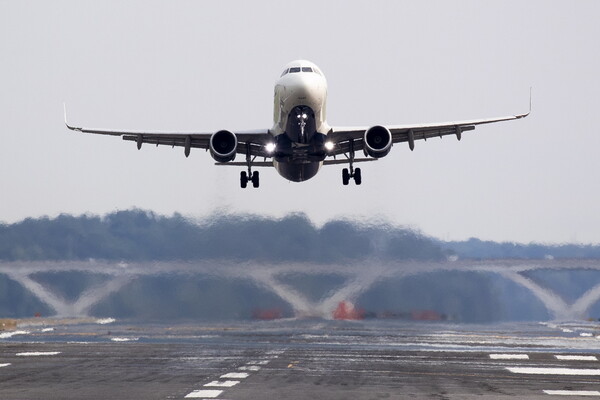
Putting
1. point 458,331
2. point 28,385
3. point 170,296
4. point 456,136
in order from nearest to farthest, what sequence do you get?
point 28,385 → point 456,136 → point 170,296 → point 458,331

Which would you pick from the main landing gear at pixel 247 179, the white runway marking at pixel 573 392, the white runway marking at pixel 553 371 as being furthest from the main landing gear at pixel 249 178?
the white runway marking at pixel 573 392

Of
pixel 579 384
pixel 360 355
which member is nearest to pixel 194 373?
pixel 360 355

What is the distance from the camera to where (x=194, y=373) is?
3834cm

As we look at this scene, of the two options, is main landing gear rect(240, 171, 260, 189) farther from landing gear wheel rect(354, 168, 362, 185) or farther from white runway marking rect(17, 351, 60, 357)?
white runway marking rect(17, 351, 60, 357)

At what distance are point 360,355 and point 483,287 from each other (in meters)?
17.3

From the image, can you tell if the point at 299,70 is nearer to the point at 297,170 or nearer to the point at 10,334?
the point at 297,170

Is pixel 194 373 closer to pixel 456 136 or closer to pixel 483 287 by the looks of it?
pixel 456 136

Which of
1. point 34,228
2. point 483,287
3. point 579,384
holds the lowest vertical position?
point 579,384

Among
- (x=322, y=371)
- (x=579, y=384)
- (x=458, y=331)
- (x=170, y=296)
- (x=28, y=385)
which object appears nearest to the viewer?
(x=28, y=385)

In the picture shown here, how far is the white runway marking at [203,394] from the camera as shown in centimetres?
3072

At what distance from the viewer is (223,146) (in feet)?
156

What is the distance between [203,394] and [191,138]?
22.3 m

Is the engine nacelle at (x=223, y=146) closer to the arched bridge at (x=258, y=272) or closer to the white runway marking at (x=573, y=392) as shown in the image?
the arched bridge at (x=258, y=272)

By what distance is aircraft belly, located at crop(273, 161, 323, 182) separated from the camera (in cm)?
5058
